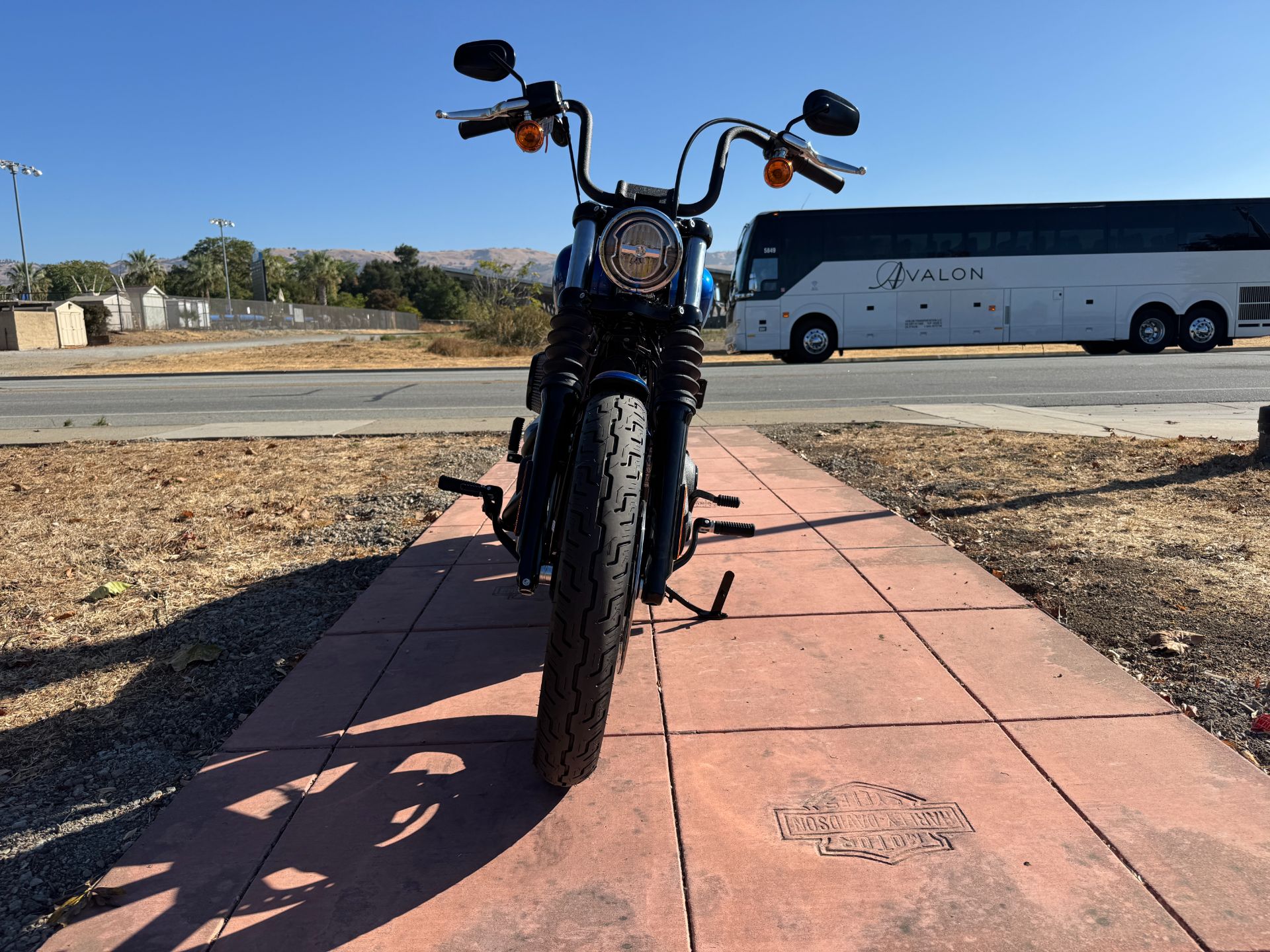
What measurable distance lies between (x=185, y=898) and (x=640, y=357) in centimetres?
180

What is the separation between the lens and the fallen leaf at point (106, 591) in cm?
422

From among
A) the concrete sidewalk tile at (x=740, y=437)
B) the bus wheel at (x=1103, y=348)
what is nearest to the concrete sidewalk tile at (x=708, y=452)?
the concrete sidewalk tile at (x=740, y=437)

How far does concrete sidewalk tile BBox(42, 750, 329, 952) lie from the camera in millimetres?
1906

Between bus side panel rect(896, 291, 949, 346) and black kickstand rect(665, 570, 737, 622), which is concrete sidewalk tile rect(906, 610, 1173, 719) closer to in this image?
black kickstand rect(665, 570, 737, 622)

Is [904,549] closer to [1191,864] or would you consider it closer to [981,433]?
[1191,864]

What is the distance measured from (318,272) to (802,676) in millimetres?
108236

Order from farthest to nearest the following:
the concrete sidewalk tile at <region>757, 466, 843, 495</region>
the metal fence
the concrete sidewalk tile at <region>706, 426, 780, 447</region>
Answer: the metal fence → the concrete sidewalk tile at <region>706, 426, 780, 447</region> → the concrete sidewalk tile at <region>757, 466, 843, 495</region>

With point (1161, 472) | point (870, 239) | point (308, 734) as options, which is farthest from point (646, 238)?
point (870, 239)

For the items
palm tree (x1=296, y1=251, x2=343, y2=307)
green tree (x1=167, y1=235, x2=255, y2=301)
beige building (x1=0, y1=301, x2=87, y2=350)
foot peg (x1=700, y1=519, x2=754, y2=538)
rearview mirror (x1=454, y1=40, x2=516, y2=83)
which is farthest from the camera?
palm tree (x1=296, y1=251, x2=343, y2=307)

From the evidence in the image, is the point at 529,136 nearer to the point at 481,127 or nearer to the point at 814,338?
the point at 481,127

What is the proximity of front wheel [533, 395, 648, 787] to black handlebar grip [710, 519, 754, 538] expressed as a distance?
87cm

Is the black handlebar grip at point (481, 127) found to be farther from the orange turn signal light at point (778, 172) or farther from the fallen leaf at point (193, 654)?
the fallen leaf at point (193, 654)

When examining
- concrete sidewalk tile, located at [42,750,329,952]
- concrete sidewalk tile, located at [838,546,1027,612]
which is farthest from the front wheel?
concrete sidewalk tile, located at [838,546,1027,612]

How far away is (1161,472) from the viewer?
649 centimetres
